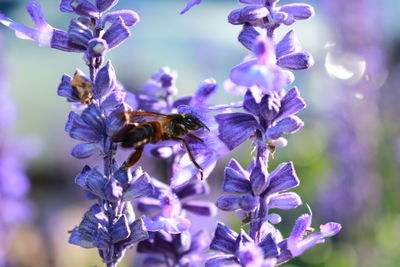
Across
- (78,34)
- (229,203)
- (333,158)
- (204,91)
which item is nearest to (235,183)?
(229,203)

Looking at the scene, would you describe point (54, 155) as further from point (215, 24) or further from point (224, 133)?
point (224, 133)

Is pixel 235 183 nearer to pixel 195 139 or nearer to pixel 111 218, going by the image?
pixel 195 139

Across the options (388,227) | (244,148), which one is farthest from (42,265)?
(244,148)

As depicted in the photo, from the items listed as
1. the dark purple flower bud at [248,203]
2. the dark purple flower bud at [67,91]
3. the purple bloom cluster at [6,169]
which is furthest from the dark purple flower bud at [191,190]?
the purple bloom cluster at [6,169]

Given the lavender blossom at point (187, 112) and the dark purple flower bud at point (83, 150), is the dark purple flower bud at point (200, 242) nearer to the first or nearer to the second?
the lavender blossom at point (187, 112)

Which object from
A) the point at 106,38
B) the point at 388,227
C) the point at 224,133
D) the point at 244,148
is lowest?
the point at 244,148

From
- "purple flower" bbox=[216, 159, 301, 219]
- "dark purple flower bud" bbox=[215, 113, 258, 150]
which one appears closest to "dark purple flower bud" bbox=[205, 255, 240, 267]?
"purple flower" bbox=[216, 159, 301, 219]
